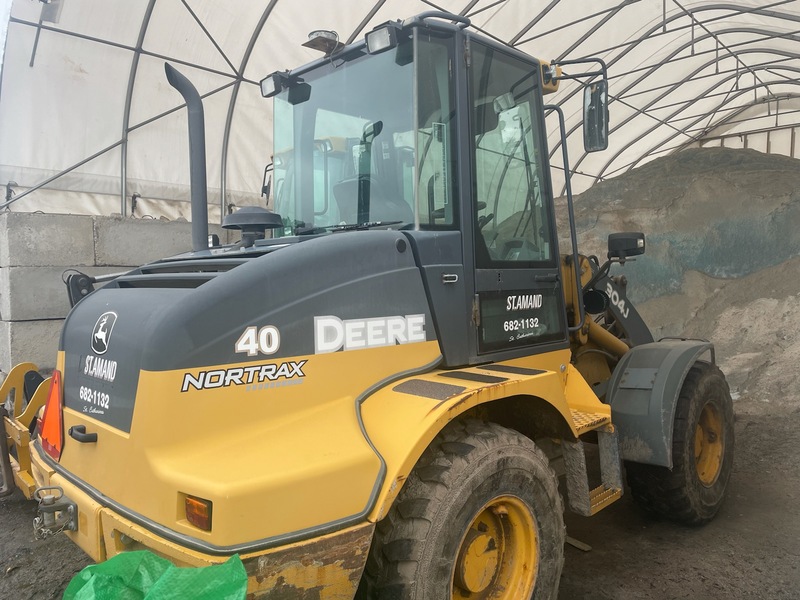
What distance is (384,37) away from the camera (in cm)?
278

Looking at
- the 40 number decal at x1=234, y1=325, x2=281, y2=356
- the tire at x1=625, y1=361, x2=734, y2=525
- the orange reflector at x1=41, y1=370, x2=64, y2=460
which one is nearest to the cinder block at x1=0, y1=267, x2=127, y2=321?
the orange reflector at x1=41, y1=370, x2=64, y2=460

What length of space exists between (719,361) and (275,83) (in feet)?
22.1

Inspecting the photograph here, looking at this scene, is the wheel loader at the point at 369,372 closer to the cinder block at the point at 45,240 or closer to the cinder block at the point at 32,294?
the cinder block at the point at 32,294

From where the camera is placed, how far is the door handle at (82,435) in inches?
93.5

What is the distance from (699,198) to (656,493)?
734cm

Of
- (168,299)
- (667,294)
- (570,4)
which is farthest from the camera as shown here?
(570,4)

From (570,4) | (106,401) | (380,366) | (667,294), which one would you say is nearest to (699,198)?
(667,294)

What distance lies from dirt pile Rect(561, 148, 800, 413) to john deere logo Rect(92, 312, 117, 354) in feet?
21.2

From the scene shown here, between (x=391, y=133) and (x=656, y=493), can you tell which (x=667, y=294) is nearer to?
(x=656, y=493)

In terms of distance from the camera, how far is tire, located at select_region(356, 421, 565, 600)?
226 cm

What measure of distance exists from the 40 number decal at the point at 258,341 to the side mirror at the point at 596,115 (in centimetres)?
207

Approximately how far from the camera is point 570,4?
34.5ft

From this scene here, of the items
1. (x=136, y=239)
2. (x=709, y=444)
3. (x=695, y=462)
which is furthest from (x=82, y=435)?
(x=136, y=239)

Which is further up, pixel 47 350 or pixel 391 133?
pixel 391 133
